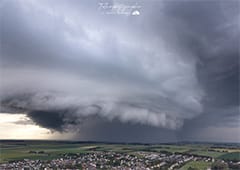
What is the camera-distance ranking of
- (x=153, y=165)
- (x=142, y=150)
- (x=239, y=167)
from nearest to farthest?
(x=239, y=167)
(x=153, y=165)
(x=142, y=150)

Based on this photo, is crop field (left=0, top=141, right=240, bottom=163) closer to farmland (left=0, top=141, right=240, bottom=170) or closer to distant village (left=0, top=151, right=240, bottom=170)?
farmland (left=0, top=141, right=240, bottom=170)

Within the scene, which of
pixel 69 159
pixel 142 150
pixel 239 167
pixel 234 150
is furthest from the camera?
pixel 142 150

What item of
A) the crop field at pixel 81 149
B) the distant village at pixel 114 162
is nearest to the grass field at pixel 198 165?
the distant village at pixel 114 162

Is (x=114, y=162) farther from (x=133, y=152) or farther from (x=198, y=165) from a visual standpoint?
(x=198, y=165)

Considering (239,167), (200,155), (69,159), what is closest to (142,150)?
(200,155)

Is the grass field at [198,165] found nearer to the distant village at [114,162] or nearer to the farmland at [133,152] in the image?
the farmland at [133,152]

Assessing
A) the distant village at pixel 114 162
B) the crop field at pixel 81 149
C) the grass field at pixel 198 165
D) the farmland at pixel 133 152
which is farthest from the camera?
the crop field at pixel 81 149

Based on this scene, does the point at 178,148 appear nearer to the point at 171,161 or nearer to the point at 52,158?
the point at 171,161
